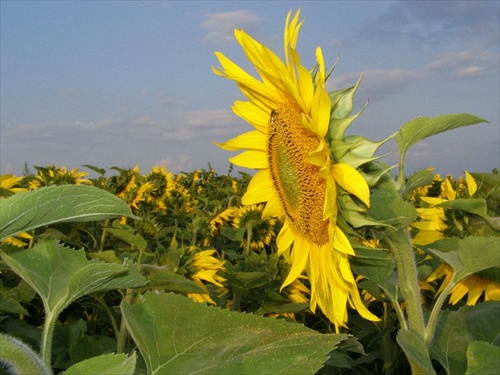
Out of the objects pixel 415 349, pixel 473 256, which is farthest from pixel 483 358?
pixel 473 256

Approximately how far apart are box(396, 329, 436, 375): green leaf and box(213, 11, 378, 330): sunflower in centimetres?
25

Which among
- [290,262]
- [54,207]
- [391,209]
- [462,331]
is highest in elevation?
[54,207]

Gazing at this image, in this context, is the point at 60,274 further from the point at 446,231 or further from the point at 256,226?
the point at 256,226

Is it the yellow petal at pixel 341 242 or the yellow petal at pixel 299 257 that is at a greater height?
the yellow petal at pixel 341 242

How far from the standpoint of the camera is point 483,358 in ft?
3.91

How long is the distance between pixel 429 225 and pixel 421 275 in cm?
32

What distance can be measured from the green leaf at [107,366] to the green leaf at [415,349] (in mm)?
686

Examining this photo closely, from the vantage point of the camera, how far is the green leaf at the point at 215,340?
29.5 inches

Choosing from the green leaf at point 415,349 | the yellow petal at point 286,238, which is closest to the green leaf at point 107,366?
the green leaf at point 415,349

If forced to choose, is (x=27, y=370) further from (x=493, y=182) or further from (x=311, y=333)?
(x=493, y=182)

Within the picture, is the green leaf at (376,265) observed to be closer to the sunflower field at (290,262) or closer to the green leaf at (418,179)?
the sunflower field at (290,262)

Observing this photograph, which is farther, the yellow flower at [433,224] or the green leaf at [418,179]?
the yellow flower at [433,224]

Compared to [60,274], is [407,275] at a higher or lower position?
lower

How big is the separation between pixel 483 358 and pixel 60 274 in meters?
0.74
